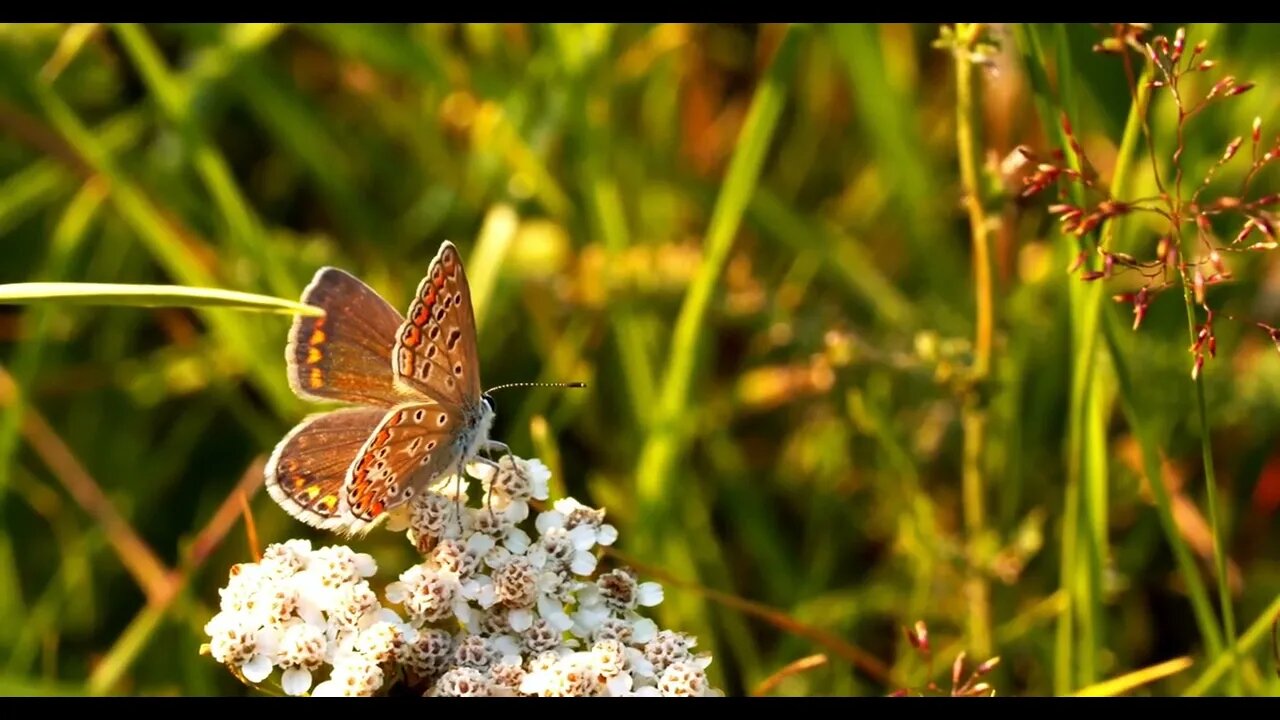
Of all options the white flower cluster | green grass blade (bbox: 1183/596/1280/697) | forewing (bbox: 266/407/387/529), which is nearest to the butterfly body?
forewing (bbox: 266/407/387/529)

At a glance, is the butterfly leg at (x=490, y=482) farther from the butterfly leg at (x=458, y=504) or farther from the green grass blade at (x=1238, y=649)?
the green grass blade at (x=1238, y=649)

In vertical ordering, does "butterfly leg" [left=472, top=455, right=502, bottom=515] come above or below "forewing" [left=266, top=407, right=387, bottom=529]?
below

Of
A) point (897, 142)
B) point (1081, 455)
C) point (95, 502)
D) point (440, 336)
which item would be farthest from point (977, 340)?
point (95, 502)

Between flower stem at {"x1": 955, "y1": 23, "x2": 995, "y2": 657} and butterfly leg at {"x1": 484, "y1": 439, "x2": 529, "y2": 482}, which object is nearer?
butterfly leg at {"x1": 484, "y1": 439, "x2": 529, "y2": 482}

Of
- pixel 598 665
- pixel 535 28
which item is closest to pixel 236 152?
pixel 535 28

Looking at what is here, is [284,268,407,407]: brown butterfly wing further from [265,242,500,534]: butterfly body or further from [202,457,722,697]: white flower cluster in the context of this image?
[202,457,722,697]: white flower cluster

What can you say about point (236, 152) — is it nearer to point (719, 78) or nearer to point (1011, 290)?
point (719, 78)

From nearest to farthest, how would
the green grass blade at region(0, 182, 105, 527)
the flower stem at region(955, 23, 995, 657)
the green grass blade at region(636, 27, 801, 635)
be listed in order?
1. the flower stem at region(955, 23, 995, 657)
2. the green grass blade at region(636, 27, 801, 635)
3. the green grass blade at region(0, 182, 105, 527)
